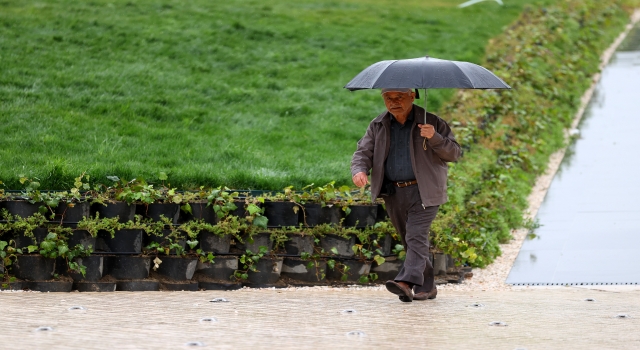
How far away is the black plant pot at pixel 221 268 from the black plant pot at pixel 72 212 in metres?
1.03

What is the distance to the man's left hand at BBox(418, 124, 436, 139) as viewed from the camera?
626 cm

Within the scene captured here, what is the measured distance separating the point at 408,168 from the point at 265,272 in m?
1.67

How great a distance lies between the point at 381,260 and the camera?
756cm

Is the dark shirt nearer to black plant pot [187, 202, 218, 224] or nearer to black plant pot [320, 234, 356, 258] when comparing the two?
black plant pot [320, 234, 356, 258]

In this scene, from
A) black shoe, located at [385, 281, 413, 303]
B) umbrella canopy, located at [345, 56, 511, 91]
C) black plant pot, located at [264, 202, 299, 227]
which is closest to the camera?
umbrella canopy, located at [345, 56, 511, 91]

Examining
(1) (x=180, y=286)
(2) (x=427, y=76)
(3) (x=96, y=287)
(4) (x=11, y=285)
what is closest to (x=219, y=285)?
(1) (x=180, y=286)

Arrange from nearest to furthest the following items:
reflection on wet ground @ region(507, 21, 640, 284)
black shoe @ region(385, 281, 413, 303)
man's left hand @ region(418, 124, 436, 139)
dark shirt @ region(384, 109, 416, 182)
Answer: man's left hand @ region(418, 124, 436, 139) → black shoe @ region(385, 281, 413, 303) → dark shirt @ region(384, 109, 416, 182) → reflection on wet ground @ region(507, 21, 640, 284)

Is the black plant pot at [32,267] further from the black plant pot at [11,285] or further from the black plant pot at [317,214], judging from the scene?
the black plant pot at [317,214]

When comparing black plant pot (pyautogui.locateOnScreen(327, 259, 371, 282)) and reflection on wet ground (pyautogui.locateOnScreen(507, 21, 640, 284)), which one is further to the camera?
reflection on wet ground (pyautogui.locateOnScreen(507, 21, 640, 284))

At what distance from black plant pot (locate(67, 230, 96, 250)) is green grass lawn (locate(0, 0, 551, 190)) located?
104 centimetres

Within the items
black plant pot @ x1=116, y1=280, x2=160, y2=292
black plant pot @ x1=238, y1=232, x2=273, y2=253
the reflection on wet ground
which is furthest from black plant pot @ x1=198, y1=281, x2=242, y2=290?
the reflection on wet ground

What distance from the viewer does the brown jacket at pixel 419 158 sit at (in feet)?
21.3

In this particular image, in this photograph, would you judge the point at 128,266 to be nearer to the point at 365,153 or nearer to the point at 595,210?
the point at 365,153

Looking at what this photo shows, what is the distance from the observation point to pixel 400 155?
660 cm
